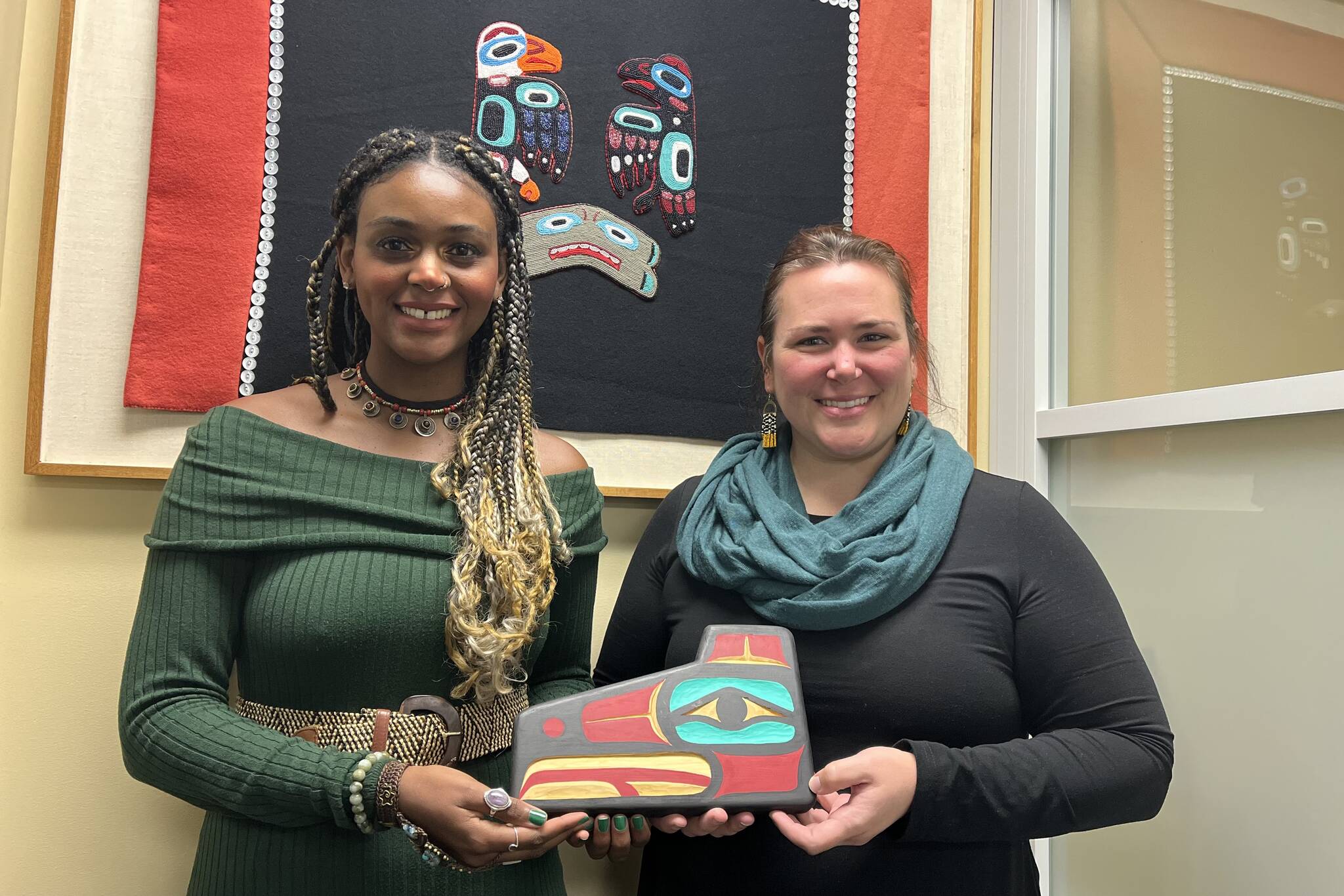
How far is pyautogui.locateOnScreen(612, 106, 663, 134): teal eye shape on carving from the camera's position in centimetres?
163

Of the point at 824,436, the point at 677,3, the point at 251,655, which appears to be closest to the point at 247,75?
the point at 677,3

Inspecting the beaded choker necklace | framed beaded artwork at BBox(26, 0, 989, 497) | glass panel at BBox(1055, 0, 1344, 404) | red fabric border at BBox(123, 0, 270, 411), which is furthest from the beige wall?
glass panel at BBox(1055, 0, 1344, 404)

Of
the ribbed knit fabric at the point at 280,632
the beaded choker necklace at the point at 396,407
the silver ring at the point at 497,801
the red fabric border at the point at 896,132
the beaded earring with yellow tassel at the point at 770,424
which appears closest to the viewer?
the silver ring at the point at 497,801

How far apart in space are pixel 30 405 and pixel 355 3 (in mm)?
768

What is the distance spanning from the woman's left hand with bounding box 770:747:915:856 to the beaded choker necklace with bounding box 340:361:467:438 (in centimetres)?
64

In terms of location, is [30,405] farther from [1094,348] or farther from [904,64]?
[1094,348]

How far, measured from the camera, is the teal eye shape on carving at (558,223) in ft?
5.22

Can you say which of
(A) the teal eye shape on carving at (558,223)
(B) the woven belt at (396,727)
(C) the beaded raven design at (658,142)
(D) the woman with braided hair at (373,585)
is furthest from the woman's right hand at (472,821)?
(C) the beaded raven design at (658,142)

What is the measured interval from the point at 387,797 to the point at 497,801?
14cm

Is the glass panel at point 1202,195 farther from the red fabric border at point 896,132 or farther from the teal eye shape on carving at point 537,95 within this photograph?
the teal eye shape on carving at point 537,95

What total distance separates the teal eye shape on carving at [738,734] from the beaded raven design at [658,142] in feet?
2.97

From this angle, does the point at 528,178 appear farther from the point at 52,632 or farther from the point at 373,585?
the point at 52,632

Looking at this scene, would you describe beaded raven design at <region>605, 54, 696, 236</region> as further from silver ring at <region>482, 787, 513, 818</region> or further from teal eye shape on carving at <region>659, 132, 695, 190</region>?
silver ring at <region>482, 787, 513, 818</region>

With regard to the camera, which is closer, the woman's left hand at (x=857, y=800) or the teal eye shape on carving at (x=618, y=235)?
the woman's left hand at (x=857, y=800)
